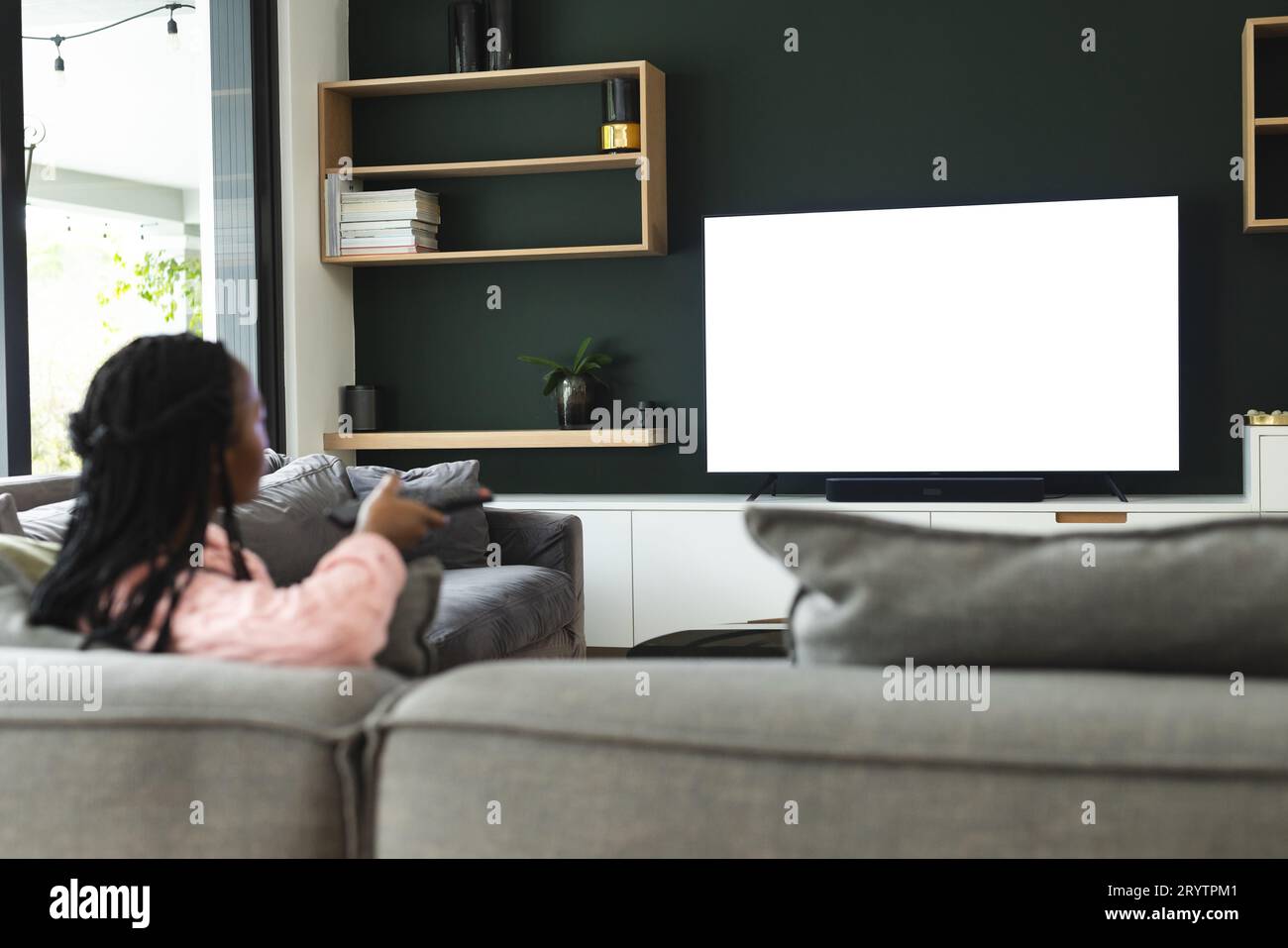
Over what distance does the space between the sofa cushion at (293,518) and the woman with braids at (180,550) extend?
1.55m

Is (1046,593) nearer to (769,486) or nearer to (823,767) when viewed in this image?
(823,767)

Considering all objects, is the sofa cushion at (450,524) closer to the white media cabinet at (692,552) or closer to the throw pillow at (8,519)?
the white media cabinet at (692,552)

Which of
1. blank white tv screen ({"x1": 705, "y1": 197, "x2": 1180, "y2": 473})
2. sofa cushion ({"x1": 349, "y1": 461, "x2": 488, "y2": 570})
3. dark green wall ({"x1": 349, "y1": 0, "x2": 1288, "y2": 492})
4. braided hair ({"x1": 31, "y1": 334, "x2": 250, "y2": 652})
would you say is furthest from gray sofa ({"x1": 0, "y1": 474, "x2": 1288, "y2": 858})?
dark green wall ({"x1": 349, "y1": 0, "x2": 1288, "y2": 492})

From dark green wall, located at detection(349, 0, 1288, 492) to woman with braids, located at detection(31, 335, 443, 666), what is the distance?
10.9ft

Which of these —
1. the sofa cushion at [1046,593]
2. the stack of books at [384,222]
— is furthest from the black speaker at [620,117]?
the sofa cushion at [1046,593]

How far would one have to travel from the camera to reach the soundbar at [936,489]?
4211 mm

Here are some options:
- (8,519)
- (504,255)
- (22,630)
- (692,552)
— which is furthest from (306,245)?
(22,630)

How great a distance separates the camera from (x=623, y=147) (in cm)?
450

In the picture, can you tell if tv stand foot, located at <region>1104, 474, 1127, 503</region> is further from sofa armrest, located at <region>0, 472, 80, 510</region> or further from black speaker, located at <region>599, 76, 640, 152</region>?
sofa armrest, located at <region>0, 472, 80, 510</region>

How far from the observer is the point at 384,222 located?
467 cm

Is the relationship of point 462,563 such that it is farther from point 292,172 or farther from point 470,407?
point 292,172

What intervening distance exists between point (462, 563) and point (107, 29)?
1.89 m

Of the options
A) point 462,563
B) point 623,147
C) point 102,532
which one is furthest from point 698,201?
point 102,532

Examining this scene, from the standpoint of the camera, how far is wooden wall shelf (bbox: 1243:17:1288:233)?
4.00 m
